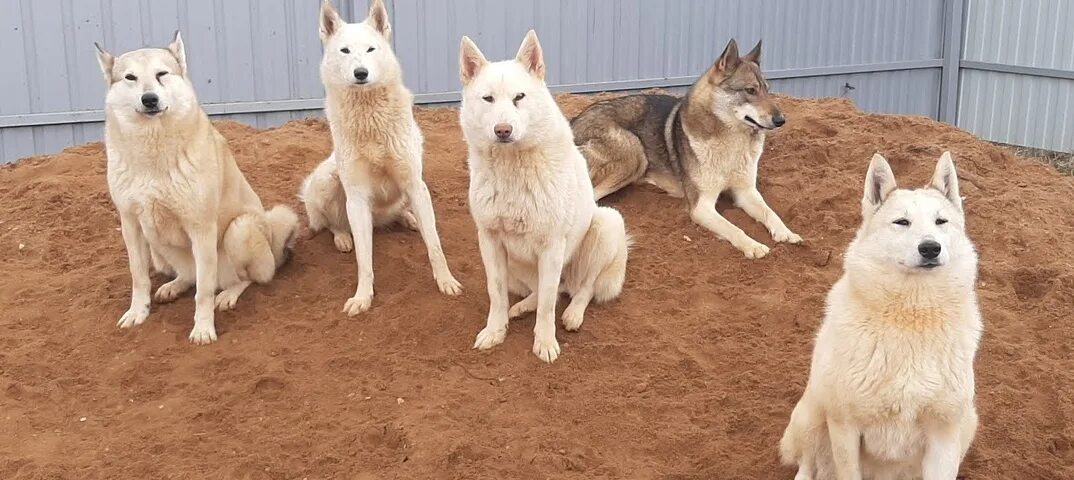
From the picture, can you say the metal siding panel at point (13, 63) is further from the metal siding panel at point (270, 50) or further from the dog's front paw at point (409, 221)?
the dog's front paw at point (409, 221)

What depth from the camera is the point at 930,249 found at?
3.31m

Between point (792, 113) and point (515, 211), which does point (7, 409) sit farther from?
point (792, 113)

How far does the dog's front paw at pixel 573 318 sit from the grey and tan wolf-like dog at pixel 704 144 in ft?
5.09

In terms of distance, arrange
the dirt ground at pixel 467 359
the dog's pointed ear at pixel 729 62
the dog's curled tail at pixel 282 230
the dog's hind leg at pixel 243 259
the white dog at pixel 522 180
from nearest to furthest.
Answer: the dirt ground at pixel 467 359 → the white dog at pixel 522 180 → the dog's hind leg at pixel 243 259 → the dog's curled tail at pixel 282 230 → the dog's pointed ear at pixel 729 62

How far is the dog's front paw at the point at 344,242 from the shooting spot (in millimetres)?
6303

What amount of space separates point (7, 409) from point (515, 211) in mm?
2614

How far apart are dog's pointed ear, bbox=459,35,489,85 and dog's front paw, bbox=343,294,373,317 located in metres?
1.46

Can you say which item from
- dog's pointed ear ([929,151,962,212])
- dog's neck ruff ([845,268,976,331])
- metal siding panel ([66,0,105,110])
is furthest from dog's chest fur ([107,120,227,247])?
dog's pointed ear ([929,151,962,212])

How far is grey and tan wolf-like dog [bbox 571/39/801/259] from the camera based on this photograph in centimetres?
682

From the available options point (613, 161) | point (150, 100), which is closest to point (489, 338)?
point (150, 100)

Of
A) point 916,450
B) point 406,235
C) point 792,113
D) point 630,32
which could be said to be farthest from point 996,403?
point 630,32

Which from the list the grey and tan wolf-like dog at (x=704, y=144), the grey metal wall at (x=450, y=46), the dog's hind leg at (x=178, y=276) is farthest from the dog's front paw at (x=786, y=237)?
the grey metal wall at (x=450, y=46)

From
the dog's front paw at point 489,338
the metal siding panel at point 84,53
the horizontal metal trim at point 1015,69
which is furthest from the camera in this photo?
the horizontal metal trim at point 1015,69

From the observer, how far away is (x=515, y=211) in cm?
489
